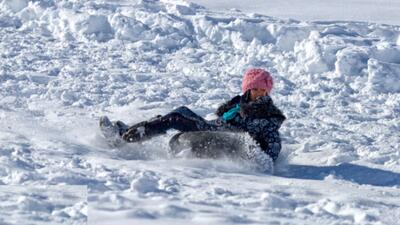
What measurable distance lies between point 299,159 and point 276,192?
1.56 metres

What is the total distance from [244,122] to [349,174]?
96cm

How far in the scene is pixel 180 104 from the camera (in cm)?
945

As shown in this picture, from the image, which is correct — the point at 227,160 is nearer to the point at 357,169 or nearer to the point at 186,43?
the point at 357,169

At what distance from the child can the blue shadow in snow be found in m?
0.24

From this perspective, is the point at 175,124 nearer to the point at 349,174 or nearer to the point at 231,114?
the point at 231,114

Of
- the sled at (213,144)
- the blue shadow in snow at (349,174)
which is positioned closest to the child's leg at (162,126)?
the sled at (213,144)

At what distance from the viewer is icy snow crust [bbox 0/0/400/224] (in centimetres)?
577

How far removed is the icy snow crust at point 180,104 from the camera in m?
5.77

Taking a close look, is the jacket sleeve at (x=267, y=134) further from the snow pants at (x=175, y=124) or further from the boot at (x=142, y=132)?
the boot at (x=142, y=132)

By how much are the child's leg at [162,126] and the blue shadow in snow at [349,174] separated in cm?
88

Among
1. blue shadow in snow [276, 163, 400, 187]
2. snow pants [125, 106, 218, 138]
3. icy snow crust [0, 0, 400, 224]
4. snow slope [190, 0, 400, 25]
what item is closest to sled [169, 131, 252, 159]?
icy snow crust [0, 0, 400, 224]

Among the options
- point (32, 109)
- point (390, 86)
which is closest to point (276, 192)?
point (32, 109)

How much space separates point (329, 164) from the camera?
24.5ft

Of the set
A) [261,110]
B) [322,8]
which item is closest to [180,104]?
[261,110]
